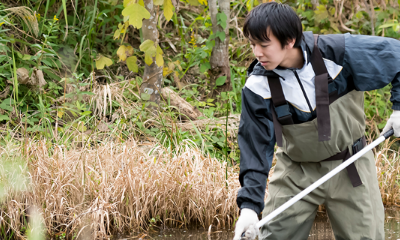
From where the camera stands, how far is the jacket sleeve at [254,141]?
1.65 m

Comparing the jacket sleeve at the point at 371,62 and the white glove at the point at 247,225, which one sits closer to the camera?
→ the white glove at the point at 247,225

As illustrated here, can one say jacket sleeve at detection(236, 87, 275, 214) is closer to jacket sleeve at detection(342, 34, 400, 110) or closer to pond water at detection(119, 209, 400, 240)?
jacket sleeve at detection(342, 34, 400, 110)

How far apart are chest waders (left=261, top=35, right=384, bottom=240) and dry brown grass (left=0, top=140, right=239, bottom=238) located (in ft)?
4.58

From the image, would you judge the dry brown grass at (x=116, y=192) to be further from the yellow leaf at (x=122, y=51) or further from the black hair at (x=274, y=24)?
the black hair at (x=274, y=24)

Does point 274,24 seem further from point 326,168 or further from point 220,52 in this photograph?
point 220,52

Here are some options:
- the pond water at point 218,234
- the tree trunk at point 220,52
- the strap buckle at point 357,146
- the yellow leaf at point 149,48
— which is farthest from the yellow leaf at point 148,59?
the strap buckle at point 357,146

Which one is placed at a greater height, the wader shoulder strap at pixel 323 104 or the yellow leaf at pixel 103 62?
the yellow leaf at pixel 103 62

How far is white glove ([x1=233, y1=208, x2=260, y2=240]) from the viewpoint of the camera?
151 centimetres

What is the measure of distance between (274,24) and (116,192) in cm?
200

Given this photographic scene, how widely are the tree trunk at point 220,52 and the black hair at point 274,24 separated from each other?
130 inches

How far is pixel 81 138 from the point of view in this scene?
3807 mm

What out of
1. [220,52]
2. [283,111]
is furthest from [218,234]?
[220,52]

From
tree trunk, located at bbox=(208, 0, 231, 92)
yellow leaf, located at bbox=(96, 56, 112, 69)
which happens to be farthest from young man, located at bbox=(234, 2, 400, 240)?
tree trunk, located at bbox=(208, 0, 231, 92)

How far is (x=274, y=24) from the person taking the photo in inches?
61.2
